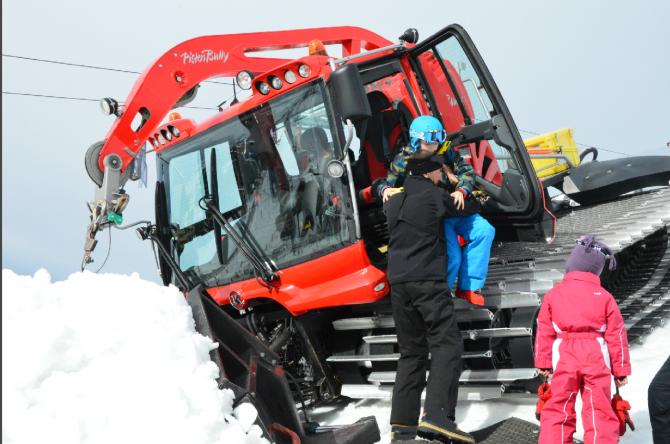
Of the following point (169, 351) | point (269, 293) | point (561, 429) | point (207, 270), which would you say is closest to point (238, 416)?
point (169, 351)

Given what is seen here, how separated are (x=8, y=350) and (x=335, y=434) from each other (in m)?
1.76

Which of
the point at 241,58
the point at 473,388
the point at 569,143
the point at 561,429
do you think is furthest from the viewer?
the point at 569,143

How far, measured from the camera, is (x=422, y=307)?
4.20 meters

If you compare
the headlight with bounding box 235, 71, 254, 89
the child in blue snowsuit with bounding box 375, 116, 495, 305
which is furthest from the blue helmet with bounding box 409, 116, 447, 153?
the headlight with bounding box 235, 71, 254, 89

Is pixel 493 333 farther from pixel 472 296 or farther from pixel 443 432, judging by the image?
pixel 443 432

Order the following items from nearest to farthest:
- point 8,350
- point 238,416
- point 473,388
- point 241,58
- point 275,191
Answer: point 8,350, point 238,416, point 473,388, point 275,191, point 241,58

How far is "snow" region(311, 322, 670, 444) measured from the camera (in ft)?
14.1

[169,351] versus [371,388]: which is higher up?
[169,351]

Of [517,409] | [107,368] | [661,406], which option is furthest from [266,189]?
[661,406]

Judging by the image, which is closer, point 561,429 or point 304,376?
point 561,429

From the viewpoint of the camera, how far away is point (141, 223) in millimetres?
5719

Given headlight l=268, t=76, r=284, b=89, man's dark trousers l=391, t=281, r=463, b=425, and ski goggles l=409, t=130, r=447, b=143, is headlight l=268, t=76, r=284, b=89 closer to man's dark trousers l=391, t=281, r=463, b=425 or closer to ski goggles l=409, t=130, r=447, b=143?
ski goggles l=409, t=130, r=447, b=143

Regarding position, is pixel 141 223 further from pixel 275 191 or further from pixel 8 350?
pixel 8 350

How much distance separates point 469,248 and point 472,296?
1.02 feet
